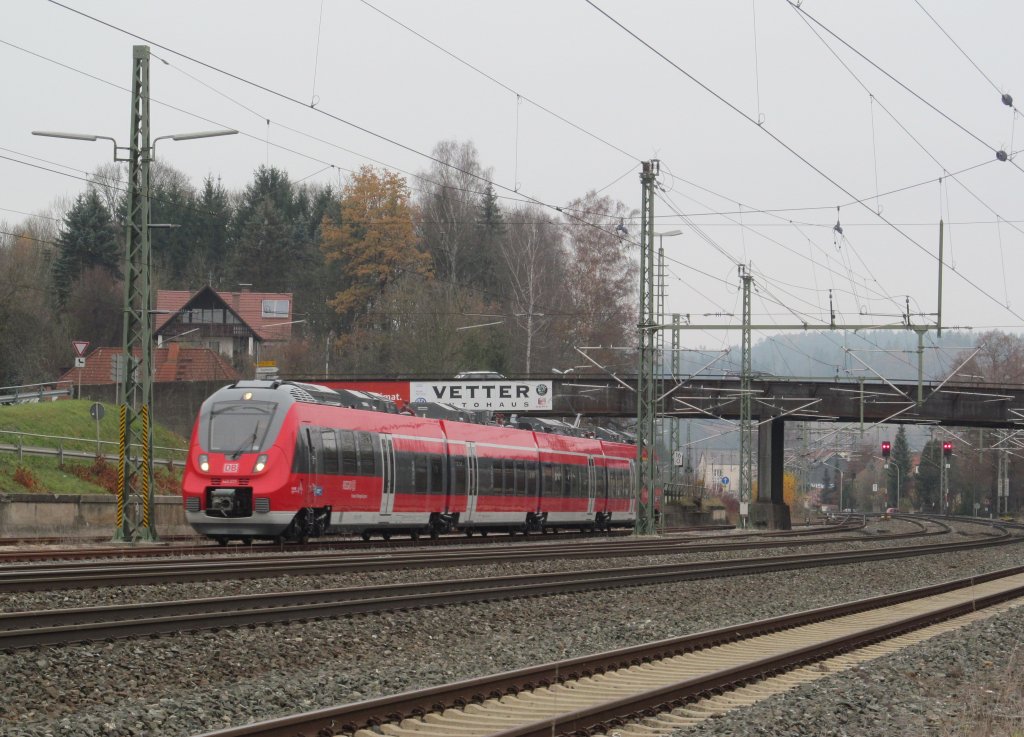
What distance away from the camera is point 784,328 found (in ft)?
135

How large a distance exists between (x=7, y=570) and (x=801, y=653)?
11.3 meters


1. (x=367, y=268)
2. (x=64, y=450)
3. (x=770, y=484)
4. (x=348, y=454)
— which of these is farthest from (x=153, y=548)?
(x=367, y=268)

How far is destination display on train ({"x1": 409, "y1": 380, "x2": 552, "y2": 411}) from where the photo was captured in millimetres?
61906

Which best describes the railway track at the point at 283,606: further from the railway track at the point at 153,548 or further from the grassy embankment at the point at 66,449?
→ the grassy embankment at the point at 66,449

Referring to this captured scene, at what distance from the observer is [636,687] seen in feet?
39.9

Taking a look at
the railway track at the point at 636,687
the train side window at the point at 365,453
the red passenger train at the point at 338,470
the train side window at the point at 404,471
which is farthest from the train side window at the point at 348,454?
the railway track at the point at 636,687

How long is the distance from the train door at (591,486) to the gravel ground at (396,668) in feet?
86.9

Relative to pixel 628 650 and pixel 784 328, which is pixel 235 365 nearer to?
pixel 784 328

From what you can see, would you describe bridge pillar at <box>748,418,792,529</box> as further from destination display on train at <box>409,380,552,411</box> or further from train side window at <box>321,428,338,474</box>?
train side window at <box>321,428,338,474</box>

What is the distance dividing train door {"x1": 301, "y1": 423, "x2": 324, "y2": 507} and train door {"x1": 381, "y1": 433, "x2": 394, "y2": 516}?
3.02 metres

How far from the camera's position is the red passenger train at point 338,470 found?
26.7 meters

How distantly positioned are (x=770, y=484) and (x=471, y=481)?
36308 millimetres

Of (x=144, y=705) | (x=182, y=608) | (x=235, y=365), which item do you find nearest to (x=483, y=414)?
(x=182, y=608)

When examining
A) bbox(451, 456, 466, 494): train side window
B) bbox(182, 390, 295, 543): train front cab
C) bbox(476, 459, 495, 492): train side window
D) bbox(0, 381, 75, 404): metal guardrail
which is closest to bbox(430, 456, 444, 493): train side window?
bbox(451, 456, 466, 494): train side window
